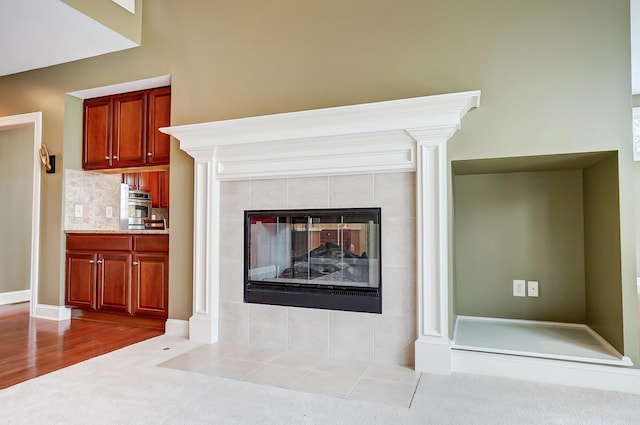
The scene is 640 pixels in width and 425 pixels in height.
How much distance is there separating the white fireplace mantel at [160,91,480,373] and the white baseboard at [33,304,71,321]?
1677 mm

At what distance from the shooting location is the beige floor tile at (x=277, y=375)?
2428 mm

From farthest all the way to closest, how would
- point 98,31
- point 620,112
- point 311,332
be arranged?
point 98,31, point 311,332, point 620,112

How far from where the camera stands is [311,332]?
2.97 meters

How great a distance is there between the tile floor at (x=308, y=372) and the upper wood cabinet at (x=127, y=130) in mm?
1907

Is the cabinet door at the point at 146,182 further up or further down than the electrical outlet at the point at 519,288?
further up

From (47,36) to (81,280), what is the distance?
7.25 ft

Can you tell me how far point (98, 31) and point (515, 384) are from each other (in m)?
4.02

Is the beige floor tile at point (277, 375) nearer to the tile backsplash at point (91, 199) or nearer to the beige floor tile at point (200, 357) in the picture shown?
the beige floor tile at point (200, 357)

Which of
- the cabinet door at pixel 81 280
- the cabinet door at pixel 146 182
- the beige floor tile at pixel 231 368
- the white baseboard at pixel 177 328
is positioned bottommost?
the beige floor tile at pixel 231 368

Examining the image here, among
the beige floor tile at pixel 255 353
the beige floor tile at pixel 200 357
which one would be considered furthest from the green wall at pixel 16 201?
the beige floor tile at pixel 255 353

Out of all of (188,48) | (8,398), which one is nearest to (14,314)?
(8,398)

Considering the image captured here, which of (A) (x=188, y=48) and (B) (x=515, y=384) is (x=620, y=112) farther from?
(A) (x=188, y=48)

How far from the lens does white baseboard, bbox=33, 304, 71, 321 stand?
408cm

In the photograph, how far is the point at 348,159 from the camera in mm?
2883
